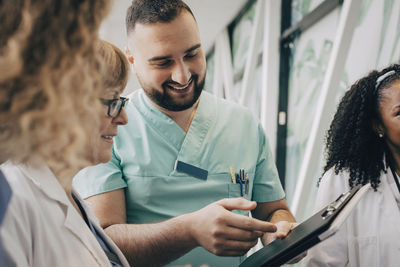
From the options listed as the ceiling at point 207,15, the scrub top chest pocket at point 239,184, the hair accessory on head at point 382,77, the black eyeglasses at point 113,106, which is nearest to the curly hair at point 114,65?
the black eyeglasses at point 113,106

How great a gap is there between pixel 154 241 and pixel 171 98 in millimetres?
541

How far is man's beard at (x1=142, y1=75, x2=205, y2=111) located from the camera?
1290mm

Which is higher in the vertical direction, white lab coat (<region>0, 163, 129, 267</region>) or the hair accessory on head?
the hair accessory on head

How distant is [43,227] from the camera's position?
0.67 meters

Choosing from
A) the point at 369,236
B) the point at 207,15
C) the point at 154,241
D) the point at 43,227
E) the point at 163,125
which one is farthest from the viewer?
the point at 207,15

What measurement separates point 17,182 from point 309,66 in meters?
2.31

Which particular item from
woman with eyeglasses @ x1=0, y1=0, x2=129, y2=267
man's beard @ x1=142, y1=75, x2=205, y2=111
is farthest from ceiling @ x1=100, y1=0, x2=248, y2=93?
woman with eyeglasses @ x1=0, y1=0, x2=129, y2=267

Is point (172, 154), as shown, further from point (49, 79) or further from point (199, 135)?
point (49, 79)

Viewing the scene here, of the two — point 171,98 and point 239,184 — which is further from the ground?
point 171,98

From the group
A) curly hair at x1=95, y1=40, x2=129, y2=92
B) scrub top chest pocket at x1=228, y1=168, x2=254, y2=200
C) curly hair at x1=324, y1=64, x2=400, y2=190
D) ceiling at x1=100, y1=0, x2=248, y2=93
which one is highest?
ceiling at x1=100, y1=0, x2=248, y2=93

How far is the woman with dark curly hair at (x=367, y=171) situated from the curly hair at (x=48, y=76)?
1.10 m

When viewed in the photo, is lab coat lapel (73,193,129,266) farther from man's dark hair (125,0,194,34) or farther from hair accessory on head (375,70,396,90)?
hair accessory on head (375,70,396,90)

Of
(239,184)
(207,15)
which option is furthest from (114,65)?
(207,15)

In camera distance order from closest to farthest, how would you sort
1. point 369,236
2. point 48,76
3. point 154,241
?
1. point 48,76
2. point 154,241
3. point 369,236
